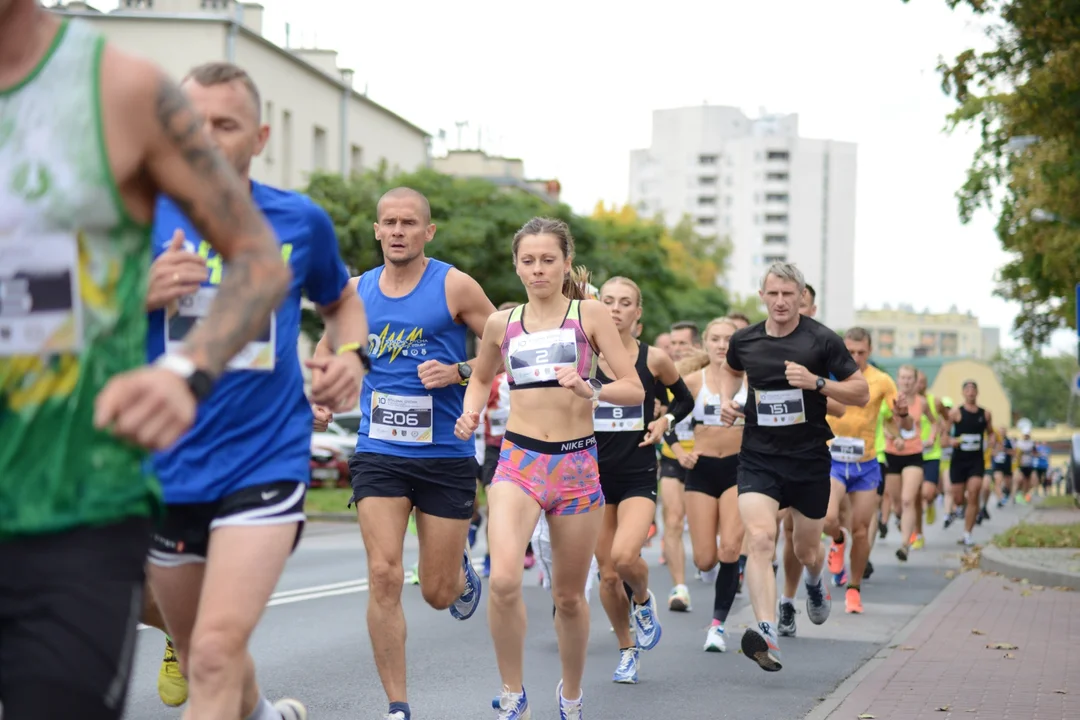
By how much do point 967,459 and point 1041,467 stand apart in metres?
35.8

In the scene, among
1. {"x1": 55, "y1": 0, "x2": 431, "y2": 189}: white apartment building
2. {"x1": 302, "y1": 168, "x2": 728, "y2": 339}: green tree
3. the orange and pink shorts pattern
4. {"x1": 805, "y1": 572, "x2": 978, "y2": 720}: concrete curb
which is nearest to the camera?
the orange and pink shorts pattern

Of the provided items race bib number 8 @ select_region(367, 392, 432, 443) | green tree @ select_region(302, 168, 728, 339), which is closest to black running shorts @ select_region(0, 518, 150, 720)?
race bib number 8 @ select_region(367, 392, 432, 443)

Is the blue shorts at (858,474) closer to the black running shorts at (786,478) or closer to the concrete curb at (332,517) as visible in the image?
the black running shorts at (786,478)

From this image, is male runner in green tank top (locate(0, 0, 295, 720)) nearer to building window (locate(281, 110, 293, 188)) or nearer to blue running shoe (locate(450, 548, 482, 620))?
blue running shoe (locate(450, 548, 482, 620))

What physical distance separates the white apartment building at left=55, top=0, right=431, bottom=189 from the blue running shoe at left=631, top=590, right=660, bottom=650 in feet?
98.4

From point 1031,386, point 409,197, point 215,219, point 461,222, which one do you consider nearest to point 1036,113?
point 409,197

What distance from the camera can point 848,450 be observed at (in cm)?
1328

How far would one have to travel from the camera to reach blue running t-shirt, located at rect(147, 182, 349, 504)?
4191 millimetres

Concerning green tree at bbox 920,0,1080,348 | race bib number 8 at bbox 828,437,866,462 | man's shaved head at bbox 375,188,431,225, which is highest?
green tree at bbox 920,0,1080,348

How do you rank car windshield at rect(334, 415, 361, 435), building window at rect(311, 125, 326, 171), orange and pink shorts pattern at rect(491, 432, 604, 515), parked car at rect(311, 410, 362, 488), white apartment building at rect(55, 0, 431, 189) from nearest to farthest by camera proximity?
orange and pink shorts pattern at rect(491, 432, 604, 515), parked car at rect(311, 410, 362, 488), car windshield at rect(334, 415, 361, 435), white apartment building at rect(55, 0, 431, 189), building window at rect(311, 125, 326, 171)

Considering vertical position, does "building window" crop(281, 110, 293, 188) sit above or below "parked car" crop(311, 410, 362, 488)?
above

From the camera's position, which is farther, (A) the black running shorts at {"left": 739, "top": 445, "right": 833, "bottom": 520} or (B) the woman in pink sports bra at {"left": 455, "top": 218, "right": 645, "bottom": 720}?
(A) the black running shorts at {"left": 739, "top": 445, "right": 833, "bottom": 520}

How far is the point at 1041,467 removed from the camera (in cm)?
5741

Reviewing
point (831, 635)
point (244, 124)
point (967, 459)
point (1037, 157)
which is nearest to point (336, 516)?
point (967, 459)
